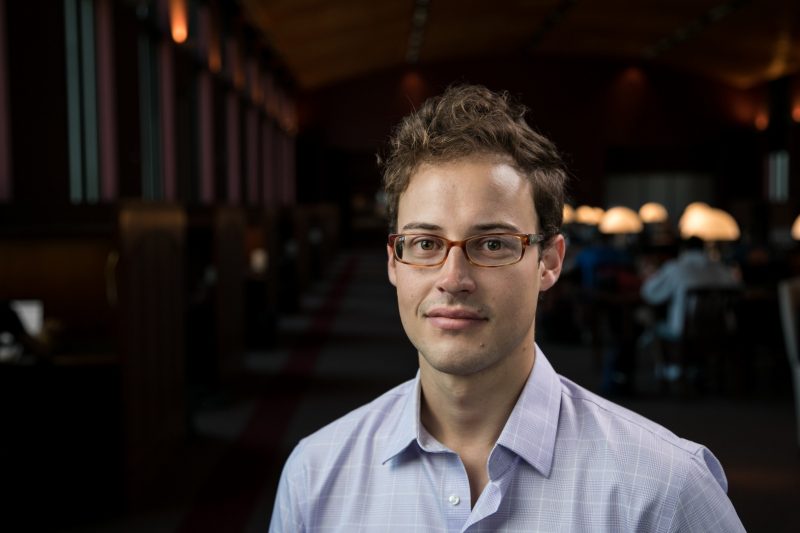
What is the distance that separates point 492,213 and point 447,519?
0.39 m

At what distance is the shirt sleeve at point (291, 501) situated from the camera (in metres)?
1.25

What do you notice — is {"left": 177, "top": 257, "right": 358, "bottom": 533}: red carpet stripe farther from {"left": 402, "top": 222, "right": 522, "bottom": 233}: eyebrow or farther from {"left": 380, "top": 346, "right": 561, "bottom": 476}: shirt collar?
{"left": 402, "top": 222, "right": 522, "bottom": 233}: eyebrow

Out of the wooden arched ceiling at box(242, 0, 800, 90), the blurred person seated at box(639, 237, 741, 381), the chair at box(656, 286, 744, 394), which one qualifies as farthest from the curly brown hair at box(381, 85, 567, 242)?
the wooden arched ceiling at box(242, 0, 800, 90)

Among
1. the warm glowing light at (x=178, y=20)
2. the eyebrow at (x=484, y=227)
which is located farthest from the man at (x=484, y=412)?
the warm glowing light at (x=178, y=20)

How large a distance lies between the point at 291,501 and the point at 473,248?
42cm

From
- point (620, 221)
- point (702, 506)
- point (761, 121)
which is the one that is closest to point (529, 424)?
point (702, 506)

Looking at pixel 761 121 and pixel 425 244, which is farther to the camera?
pixel 761 121

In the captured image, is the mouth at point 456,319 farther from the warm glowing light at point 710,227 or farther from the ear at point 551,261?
the warm glowing light at point 710,227

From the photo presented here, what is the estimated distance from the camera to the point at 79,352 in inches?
179

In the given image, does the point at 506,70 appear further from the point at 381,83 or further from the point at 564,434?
the point at 564,434

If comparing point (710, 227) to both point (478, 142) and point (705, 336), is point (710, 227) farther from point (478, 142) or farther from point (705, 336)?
point (478, 142)

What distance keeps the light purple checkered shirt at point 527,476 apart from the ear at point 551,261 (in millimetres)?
114

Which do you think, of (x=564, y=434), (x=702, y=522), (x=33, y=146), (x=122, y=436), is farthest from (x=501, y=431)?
(x=33, y=146)

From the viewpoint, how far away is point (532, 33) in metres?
22.5
